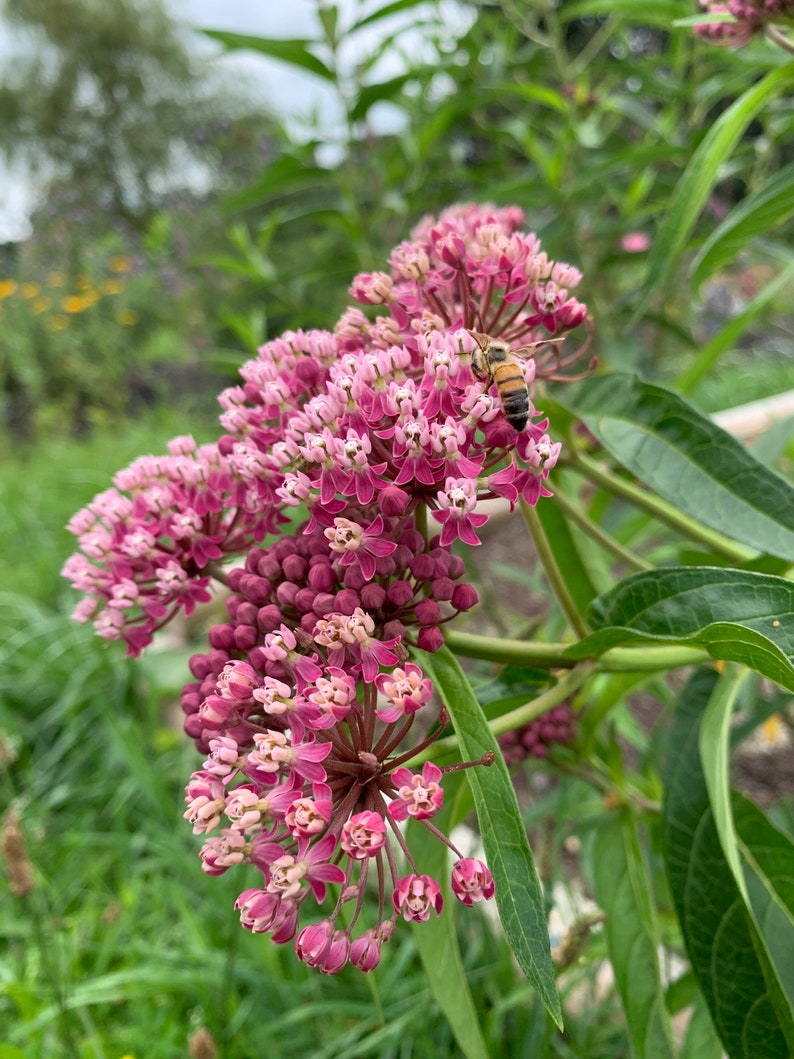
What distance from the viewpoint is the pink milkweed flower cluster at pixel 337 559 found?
55 centimetres

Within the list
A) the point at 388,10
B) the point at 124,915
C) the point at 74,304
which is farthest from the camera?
the point at 74,304

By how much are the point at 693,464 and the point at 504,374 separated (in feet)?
0.74

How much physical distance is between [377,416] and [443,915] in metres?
0.43

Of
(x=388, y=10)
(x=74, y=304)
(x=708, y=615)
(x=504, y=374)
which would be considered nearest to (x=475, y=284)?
(x=504, y=374)

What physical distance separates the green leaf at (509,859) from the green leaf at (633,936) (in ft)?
1.17

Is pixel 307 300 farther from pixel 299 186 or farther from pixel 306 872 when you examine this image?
pixel 306 872

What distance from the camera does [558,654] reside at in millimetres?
699

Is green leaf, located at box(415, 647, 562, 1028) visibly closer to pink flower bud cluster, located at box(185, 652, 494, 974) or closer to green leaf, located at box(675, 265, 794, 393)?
pink flower bud cluster, located at box(185, 652, 494, 974)

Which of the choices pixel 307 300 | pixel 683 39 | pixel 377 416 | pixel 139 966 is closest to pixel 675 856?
pixel 377 416

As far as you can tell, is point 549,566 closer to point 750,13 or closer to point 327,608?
point 327,608

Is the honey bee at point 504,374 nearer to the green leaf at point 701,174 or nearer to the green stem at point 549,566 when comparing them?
the green stem at point 549,566

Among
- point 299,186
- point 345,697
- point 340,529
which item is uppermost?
point 299,186

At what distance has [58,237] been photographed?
326 inches

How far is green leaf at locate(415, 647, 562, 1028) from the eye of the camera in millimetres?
496
